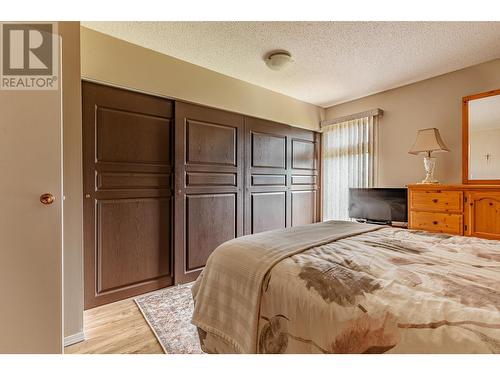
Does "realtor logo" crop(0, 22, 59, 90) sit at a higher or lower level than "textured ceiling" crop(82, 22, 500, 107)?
lower

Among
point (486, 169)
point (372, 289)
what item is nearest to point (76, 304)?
point (372, 289)

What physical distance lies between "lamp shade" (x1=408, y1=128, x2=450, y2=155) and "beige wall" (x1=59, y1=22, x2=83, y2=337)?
10.7 feet

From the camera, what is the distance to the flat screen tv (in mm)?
2990

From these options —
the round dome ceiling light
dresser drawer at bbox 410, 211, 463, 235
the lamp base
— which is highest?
the round dome ceiling light

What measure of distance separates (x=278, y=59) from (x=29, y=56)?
1886 mm

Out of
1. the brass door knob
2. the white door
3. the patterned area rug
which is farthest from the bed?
the brass door knob

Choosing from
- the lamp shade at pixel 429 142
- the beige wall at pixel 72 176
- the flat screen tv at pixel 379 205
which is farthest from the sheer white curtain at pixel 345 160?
the beige wall at pixel 72 176

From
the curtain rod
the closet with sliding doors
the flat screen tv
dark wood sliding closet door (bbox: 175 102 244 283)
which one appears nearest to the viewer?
the closet with sliding doors

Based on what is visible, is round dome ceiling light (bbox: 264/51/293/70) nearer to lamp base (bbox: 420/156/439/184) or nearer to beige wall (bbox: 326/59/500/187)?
beige wall (bbox: 326/59/500/187)

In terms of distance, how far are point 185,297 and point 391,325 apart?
1.97 m

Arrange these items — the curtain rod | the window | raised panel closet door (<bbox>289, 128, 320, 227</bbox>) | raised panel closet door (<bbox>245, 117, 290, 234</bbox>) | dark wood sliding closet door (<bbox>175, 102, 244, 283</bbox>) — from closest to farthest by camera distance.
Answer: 1. dark wood sliding closet door (<bbox>175, 102, 244, 283</bbox>)
2. raised panel closet door (<bbox>245, 117, 290, 234</bbox>)
3. the curtain rod
4. the window
5. raised panel closet door (<bbox>289, 128, 320, 227</bbox>)

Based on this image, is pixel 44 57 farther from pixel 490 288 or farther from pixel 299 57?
pixel 490 288

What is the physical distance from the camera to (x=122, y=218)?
2248mm

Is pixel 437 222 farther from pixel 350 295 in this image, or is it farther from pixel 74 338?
pixel 74 338
